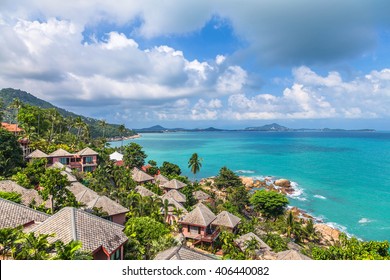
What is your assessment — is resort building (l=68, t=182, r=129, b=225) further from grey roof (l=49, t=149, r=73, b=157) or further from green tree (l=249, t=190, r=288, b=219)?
green tree (l=249, t=190, r=288, b=219)

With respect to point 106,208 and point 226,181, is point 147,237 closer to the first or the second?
point 106,208

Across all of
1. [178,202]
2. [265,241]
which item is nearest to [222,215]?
[265,241]

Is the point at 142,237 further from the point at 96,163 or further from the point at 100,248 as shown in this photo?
the point at 96,163

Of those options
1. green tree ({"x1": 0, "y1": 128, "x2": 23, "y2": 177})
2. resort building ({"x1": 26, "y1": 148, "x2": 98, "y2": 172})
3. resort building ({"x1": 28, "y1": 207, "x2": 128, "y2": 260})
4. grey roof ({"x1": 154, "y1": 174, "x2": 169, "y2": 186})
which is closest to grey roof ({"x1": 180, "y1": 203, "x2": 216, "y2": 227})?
resort building ({"x1": 28, "y1": 207, "x2": 128, "y2": 260})

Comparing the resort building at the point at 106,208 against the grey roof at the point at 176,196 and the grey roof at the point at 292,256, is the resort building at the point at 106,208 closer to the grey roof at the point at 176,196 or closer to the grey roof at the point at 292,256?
the grey roof at the point at 176,196

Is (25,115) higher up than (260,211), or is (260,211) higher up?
(25,115)

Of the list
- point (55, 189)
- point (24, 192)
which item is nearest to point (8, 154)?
point (24, 192)
